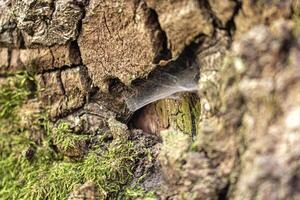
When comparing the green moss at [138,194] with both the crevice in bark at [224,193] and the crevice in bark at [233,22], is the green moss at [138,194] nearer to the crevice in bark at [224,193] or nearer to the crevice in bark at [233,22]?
the crevice in bark at [224,193]

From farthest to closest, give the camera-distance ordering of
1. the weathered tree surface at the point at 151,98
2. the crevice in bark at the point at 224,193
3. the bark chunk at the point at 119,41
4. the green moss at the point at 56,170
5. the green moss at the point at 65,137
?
the green moss at the point at 65,137, the green moss at the point at 56,170, the bark chunk at the point at 119,41, the crevice in bark at the point at 224,193, the weathered tree surface at the point at 151,98

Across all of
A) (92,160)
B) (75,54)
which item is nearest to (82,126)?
(92,160)

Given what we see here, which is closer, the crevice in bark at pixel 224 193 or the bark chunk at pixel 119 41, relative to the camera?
the crevice in bark at pixel 224 193

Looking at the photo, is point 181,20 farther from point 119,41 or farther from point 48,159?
point 48,159

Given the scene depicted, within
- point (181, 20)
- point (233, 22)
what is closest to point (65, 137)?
point (181, 20)

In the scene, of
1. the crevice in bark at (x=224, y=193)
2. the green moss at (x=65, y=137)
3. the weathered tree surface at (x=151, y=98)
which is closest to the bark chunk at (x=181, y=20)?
the weathered tree surface at (x=151, y=98)

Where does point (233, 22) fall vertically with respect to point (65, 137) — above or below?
above

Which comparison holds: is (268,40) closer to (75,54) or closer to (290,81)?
(290,81)

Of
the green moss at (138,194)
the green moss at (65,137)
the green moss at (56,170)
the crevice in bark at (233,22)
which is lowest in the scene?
the green moss at (138,194)
